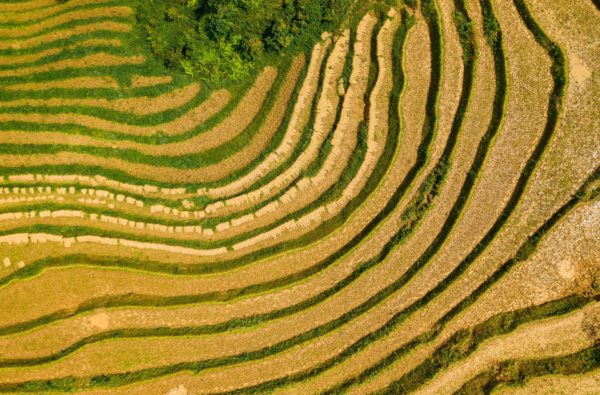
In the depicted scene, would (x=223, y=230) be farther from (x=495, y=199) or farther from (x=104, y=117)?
(x=495, y=199)

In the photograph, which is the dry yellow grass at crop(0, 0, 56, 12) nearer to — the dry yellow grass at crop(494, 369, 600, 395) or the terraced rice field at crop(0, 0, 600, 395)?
Result: the terraced rice field at crop(0, 0, 600, 395)

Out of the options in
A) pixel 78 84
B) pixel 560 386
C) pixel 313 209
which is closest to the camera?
pixel 560 386

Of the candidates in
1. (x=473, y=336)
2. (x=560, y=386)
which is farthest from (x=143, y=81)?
(x=560, y=386)

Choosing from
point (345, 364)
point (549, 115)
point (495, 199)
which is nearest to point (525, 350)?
point (495, 199)

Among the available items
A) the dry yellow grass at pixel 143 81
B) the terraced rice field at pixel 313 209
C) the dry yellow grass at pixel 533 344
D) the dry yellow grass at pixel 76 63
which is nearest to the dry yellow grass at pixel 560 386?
the terraced rice field at pixel 313 209

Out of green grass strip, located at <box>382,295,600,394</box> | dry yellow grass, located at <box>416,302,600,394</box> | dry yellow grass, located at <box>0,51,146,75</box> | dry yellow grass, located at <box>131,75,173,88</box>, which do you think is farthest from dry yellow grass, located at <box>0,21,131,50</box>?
dry yellow grass, located at <box>416,302,600,394</box>

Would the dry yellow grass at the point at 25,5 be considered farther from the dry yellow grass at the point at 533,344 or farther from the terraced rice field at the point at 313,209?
the dry yellow grass at the point at 533,344

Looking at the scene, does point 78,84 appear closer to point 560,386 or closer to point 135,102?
point 135,102
